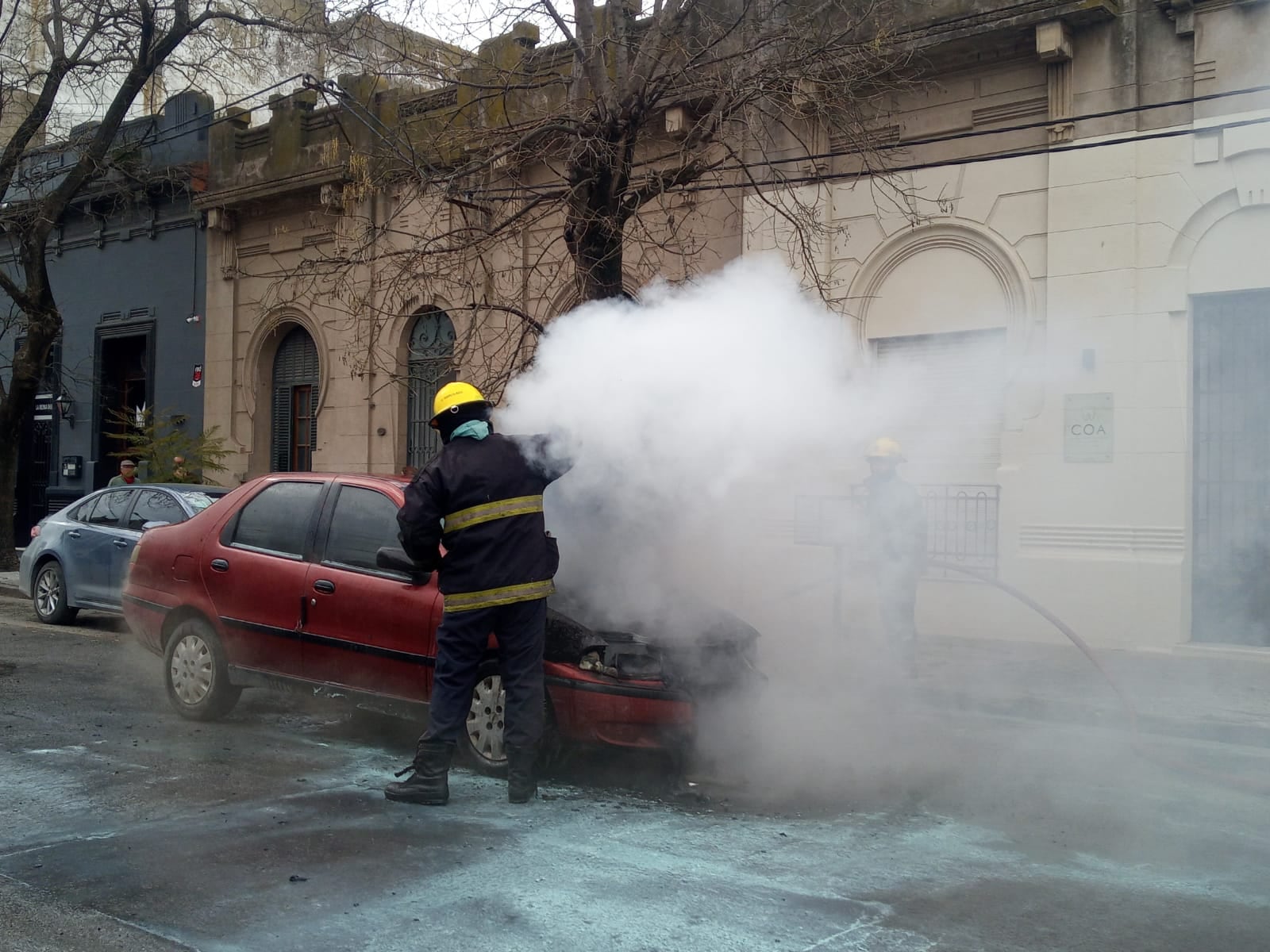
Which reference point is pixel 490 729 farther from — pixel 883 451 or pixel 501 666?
pixel 883 451

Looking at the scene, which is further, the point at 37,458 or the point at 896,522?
the point at 37,458

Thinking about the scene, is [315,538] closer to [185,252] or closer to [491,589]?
[491,589]

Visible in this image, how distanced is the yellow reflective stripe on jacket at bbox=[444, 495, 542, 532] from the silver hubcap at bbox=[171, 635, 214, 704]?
245 cm

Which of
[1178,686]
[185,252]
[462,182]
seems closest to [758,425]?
[1178,686]

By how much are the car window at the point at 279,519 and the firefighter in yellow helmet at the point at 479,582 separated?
157cm

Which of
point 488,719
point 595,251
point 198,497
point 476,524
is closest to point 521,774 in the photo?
point 488,719

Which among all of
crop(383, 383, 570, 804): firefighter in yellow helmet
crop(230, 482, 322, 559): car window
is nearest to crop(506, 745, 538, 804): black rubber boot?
crop(383, 383, 570, 804): firefighter in yellow helmet

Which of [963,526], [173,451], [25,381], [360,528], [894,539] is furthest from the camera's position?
[173,451]

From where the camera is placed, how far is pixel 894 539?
26.6ft

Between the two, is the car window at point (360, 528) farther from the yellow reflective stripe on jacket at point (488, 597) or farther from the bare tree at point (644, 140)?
the bare tree at point (644, 140)

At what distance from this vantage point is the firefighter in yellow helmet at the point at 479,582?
530 cm

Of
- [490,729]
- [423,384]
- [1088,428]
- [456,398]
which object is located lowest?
[490,729]

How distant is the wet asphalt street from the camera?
3867 mm

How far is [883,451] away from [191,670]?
461cm
